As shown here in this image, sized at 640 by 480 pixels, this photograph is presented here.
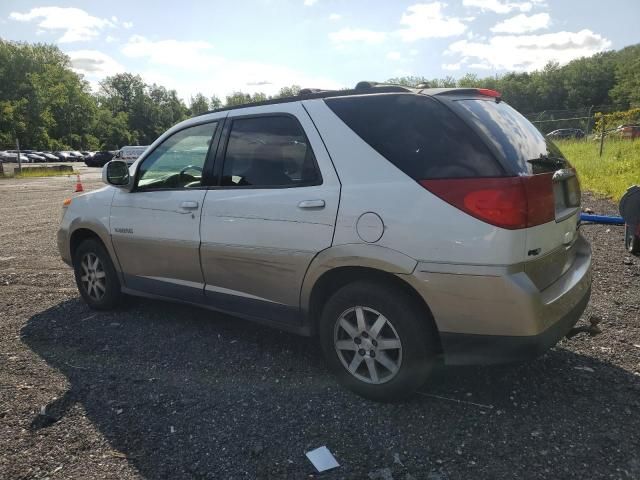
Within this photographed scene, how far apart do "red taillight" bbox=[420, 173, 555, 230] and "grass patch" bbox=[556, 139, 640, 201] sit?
8649 mm

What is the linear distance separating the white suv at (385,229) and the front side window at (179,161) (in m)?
0.03

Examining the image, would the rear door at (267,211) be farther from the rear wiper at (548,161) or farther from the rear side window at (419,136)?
the rear wiper at (548,161)

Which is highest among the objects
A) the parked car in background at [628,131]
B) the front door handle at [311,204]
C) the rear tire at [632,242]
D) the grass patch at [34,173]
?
the parked car in background at [628,131]

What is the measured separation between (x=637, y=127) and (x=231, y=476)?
1995 cm

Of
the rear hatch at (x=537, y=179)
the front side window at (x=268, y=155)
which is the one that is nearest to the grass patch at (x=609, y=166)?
the rear hatch at (x=537, y=179)

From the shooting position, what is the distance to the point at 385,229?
269 centimetres

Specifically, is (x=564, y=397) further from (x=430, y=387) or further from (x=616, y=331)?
(x=616, y=331)

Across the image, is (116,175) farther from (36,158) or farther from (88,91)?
(88,91)

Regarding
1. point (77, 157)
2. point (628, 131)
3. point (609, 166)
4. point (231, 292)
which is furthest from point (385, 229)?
point (77, 157)

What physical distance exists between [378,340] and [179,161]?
2.27 meters

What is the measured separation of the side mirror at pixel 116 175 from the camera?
14.0 feet

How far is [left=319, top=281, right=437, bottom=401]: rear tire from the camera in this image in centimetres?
271

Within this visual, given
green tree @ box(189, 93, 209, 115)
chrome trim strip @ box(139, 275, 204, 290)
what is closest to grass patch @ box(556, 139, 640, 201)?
chrome trim strip @ box(139, 275, 204, 290)

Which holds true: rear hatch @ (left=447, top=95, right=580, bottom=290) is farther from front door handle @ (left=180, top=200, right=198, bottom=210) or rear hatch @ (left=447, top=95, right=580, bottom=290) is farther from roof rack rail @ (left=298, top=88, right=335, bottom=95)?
front door handle @ (left=180, top=200, right=198, bottom=210)
